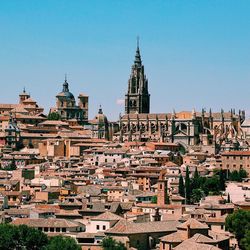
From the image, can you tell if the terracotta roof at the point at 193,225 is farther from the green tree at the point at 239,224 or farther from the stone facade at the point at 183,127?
the stone facade at the point at 183,127

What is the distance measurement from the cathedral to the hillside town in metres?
0.19

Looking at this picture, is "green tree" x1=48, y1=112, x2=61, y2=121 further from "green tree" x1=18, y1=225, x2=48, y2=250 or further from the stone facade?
"green tree" x1=18, y1=225, x2=48, y2=250

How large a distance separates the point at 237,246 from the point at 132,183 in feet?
94.1

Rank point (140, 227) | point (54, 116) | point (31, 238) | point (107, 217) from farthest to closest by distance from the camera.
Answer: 1. point (54, 116)
2. point (107, 217)
3. point (140, 227)
4. point (31, 238)

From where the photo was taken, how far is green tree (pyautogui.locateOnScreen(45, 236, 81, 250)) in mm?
40844

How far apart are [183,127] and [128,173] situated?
3974 cm

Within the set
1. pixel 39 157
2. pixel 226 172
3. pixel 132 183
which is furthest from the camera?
pixel 39 157

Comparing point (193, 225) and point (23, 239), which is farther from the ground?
point (193, 225)

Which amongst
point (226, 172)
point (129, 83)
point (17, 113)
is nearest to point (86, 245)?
point (226, 172)

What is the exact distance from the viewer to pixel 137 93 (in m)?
143

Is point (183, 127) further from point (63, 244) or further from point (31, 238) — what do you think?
point (63, 244)

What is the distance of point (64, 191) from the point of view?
69625 mm

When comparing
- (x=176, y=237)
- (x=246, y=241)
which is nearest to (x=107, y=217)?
(x=176, y=237)

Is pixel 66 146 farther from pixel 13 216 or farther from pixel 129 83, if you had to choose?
pixel 13 216
